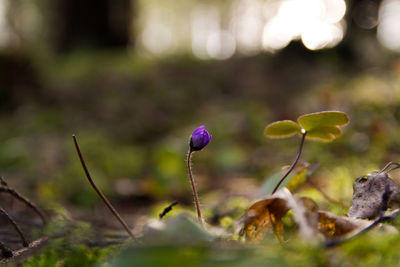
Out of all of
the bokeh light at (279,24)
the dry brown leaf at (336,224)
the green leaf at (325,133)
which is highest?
the bokeh light at (279,24)

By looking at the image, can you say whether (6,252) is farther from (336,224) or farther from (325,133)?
(325,133)

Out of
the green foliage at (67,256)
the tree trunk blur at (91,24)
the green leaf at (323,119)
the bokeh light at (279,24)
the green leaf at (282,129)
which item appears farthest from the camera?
the tree trunk blur at (91,24)

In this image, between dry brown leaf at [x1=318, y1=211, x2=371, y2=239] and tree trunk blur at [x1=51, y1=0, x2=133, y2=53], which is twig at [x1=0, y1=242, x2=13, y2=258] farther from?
tree trunk blur at [x1=51, y1=0, x2=133, y2=53]

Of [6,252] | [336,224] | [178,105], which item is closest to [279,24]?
[178,105]

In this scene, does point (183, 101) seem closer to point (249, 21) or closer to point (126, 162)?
point (126, 162)

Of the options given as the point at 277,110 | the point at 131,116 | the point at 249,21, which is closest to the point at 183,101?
the point at 131,116

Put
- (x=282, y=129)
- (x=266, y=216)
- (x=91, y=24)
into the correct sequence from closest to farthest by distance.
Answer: (x=266, y=216)
(x=282, y=129)
(x=91, y=24)

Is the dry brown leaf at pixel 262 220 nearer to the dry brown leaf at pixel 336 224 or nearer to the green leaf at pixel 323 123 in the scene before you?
the dry brown leaf at pixel 336 224

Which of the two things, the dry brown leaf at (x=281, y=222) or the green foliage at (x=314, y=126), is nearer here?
the dry brown leaf at (x=281, y=222)

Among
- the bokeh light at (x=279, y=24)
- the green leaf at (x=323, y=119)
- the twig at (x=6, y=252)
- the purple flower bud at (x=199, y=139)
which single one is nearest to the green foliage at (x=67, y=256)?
the twig at (x=6, y=252)
